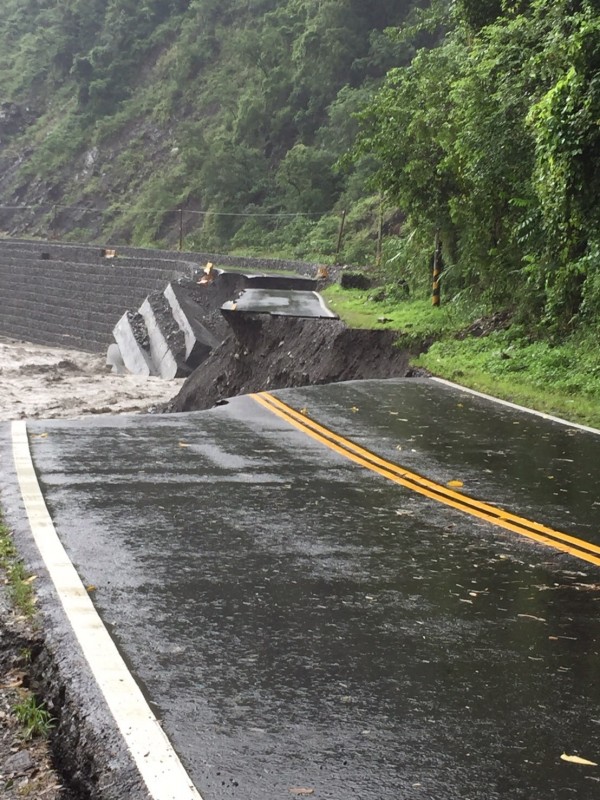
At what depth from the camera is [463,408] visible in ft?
39.5

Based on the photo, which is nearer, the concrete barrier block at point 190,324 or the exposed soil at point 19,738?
the exposed soil at point 19,738

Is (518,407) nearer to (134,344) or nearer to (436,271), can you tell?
(436,271)

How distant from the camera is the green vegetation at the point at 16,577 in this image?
493 centimetres

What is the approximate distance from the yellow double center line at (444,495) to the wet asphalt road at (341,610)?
0.14 meters

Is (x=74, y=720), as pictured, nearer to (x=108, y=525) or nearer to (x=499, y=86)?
(x=108, y=525)

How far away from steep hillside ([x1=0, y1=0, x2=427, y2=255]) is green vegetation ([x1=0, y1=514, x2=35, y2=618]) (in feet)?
129

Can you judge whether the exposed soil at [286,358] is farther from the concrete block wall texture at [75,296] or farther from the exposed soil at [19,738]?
the concrete block wall texture at [75,296]

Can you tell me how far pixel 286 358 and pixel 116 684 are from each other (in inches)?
598

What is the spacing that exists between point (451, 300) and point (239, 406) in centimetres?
935

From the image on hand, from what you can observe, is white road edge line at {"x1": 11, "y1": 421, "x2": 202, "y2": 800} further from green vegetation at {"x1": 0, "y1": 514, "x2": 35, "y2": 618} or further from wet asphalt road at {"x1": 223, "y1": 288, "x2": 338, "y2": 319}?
wet asphalt road at {"x1": 223, "y1": 288, "x2": 338, "y2": 319}

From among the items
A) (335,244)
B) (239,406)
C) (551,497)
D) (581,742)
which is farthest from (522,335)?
(335,244)

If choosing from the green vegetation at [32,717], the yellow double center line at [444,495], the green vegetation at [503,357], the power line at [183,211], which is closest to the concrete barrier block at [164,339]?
the green vegetation at [503,357]

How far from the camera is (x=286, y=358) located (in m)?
19.1

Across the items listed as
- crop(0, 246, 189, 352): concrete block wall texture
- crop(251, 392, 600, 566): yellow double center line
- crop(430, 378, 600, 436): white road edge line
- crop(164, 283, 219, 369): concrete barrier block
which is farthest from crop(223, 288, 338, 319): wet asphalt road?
crop(251, 392, 600, 566): yellow double center line
